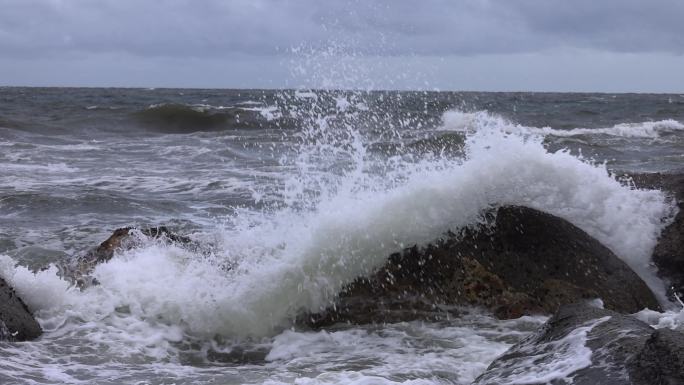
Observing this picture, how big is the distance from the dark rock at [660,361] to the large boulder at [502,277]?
2.03 metres

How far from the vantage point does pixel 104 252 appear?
230 inches

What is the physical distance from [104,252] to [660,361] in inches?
169

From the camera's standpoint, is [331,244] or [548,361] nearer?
[548,361]

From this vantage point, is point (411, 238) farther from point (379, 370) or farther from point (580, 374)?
point (580, 374)

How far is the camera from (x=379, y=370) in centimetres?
403

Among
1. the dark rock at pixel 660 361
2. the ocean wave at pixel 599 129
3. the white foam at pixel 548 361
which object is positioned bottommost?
the white foam at pixel 548 361

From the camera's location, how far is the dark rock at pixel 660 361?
266 centimetres

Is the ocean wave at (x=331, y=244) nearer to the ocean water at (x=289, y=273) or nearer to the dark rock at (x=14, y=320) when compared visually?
the ocean water at (x=289, y=273)

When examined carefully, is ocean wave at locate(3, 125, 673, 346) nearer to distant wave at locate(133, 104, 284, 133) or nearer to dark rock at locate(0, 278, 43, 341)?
dark rock at locate(0, 278, 43, 341)

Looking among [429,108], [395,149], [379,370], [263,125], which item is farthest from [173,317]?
[429,108]

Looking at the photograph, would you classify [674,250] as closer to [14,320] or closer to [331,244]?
[331,244]

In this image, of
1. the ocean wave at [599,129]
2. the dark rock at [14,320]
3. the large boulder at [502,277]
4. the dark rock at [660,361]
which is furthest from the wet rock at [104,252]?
the ocean wave at [599,129]

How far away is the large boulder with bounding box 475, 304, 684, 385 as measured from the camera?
9.03 ft

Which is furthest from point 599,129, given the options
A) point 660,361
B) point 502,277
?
point 660,361
